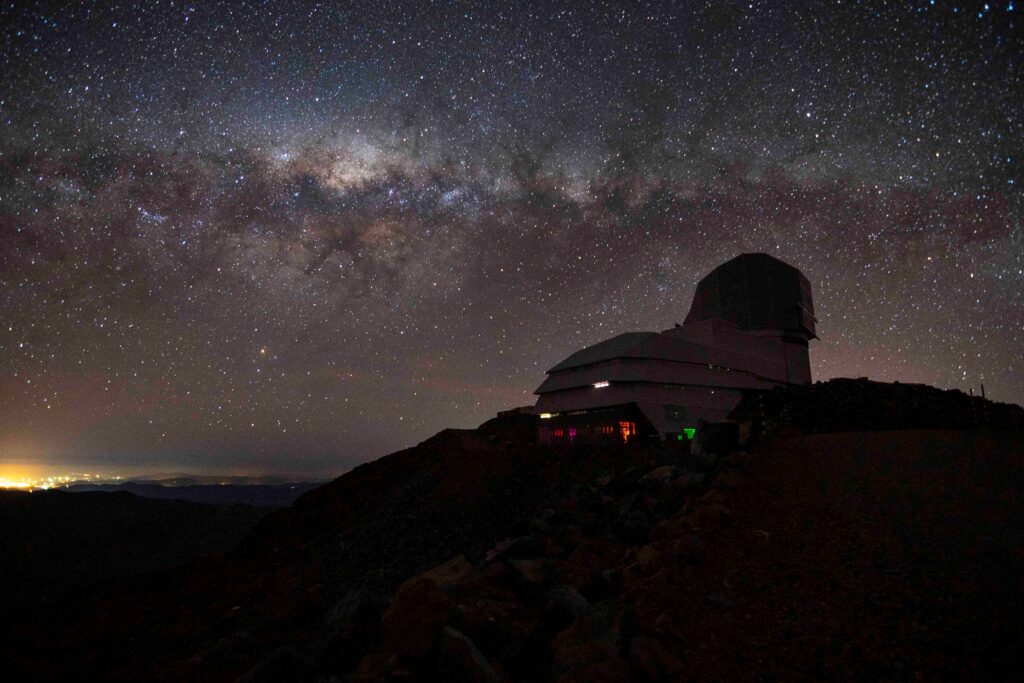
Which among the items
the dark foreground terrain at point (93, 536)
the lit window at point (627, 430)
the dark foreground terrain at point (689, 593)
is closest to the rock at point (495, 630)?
the dark foreground terrain at point (689, 593)

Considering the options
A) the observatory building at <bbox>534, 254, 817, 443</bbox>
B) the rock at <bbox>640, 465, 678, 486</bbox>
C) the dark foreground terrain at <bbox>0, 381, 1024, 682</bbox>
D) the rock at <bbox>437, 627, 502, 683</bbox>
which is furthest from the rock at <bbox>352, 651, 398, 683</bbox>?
the observatory building at <bbox>534, 254, 817, 443</bbox>

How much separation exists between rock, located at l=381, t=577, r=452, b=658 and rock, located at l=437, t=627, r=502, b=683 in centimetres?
57

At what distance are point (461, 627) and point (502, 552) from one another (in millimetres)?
2955

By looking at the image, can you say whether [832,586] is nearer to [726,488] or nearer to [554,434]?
[726,488]

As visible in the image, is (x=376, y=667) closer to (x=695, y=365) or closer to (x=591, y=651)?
(x=591, y=651)

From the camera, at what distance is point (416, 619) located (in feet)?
18.8

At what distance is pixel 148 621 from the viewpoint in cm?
1708

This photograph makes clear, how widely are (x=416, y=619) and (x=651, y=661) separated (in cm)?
281

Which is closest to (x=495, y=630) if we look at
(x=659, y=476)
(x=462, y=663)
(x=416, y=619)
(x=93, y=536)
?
(x=462, y=663)

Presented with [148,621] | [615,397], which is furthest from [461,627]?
[615,397]

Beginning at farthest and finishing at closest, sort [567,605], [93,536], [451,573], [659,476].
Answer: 1. [93,536]
2. [659,476]
3. [451,573]
4. [567,605]

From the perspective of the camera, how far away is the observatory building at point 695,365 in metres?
28.0

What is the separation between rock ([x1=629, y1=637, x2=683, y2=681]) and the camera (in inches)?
178

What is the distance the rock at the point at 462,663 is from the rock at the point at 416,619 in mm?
565
